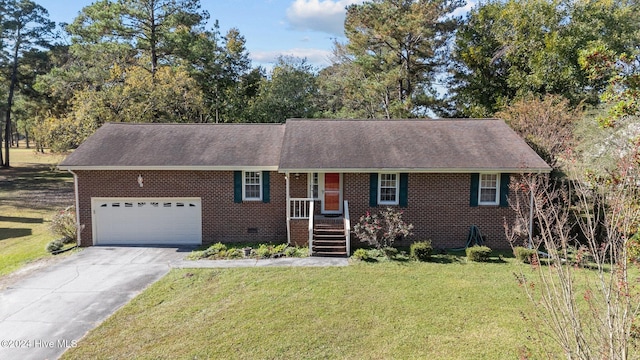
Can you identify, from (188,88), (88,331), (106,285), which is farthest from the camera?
(188,88)

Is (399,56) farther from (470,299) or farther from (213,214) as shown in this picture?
(470,299)

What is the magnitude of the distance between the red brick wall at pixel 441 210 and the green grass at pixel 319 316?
2646 millimetres

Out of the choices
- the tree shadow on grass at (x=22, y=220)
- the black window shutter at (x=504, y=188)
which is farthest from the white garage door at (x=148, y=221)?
the black window shutter at (x=504, y=188)

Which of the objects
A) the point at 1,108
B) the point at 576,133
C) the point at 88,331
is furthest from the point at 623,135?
the point at 1,108

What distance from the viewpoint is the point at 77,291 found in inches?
408

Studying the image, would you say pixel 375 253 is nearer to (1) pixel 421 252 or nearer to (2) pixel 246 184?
(1) pixel 421 252

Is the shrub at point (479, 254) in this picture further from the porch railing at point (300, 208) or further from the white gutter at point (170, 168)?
the white gutter at point (170, 168)

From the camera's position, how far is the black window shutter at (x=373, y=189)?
14328 mm

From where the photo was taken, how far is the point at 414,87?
30703 mm

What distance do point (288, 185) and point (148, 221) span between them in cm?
560

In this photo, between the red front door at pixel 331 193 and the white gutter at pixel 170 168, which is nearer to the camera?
the white gutter at pixel 170 168

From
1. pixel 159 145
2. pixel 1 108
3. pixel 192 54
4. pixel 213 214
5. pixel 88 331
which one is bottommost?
pixel 88 331

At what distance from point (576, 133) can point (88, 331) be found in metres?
19.0

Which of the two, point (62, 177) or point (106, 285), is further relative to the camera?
point (62, 177)
